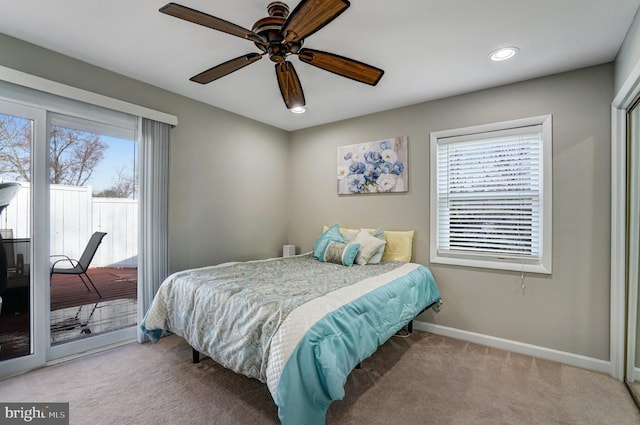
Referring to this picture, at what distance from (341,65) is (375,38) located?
0.48 m

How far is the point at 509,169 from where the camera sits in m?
2.88

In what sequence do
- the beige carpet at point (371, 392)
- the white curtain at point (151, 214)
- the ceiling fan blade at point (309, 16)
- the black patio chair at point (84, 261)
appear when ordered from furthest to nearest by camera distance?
the white curtain at point (151, 214) → the black patio chair at point (84, 261) → the beige carpet at point (371, 392) → the ceiling fan blade at point (309, 16)

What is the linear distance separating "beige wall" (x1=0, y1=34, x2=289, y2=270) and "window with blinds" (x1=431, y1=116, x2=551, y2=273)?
2.24 meters

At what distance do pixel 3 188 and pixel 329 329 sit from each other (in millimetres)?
2676

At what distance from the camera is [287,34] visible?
64.8 inches

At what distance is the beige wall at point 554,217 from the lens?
2.48 m

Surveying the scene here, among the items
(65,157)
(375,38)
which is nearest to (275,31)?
(375,38)

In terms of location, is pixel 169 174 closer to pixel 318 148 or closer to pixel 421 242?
pixel 318 148

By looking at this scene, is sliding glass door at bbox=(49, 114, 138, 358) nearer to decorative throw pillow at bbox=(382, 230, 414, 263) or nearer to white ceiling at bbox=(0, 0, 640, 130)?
white ceiling at bbox=(0, 0, 640, 130)

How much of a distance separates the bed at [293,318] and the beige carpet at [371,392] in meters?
0.31

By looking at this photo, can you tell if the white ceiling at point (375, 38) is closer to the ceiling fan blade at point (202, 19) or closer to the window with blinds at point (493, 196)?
the ceiling fan blade at point (202, 19)

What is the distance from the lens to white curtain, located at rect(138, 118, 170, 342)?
2.91 meters

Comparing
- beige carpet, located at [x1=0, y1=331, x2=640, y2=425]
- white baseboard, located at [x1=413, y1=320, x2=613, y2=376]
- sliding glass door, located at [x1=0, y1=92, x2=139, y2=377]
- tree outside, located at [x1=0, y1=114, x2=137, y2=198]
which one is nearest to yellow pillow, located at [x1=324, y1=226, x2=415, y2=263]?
white baseboard, located at [x1=413, y1=320, x2=613, y2=376]

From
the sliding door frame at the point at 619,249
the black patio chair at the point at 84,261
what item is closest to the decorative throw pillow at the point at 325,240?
the black patio chair at the point at 84,261
